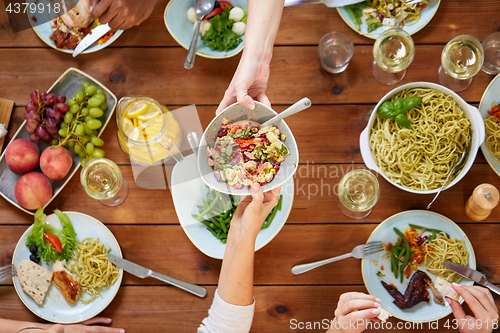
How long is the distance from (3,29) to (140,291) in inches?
58.8

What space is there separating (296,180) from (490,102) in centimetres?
95

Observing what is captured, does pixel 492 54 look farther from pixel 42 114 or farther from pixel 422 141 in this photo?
pixel 42 114

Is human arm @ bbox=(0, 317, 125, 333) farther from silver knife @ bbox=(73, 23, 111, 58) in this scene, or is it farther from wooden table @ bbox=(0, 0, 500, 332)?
silver knife @ bbox=(73, 23, 111, 58)

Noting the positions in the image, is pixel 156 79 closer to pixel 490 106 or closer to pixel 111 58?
pixel 111 58

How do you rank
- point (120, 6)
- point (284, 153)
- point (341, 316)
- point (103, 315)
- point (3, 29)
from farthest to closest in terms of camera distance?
point (3, 29) < point (103, 315) < point (120, 6) < point (341, 316) < point (284, 153)

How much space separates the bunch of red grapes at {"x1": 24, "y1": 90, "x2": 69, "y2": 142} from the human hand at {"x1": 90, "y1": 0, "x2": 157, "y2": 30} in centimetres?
42

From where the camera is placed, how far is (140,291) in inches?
67.0

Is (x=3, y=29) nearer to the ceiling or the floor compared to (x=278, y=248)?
nearer to the ceiling

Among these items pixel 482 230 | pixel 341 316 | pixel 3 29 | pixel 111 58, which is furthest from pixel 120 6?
pixel 482 230

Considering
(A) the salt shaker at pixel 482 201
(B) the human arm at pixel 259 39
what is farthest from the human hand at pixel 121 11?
(A) the salt shaker at pixel 482 201

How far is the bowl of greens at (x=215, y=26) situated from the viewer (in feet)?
5.45

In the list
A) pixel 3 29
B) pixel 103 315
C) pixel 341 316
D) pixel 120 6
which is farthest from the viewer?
pixel 3 29

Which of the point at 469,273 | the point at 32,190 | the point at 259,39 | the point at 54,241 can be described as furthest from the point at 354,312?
the point at 32,190

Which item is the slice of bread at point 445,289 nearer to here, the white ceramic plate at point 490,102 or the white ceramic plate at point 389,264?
the white ceramic plate at point 389,264
